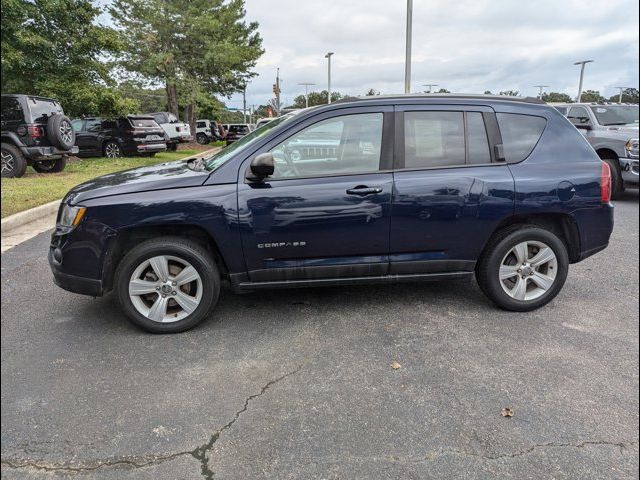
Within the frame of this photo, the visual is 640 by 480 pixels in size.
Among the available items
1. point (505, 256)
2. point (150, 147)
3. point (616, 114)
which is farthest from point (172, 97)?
point (505, 256)

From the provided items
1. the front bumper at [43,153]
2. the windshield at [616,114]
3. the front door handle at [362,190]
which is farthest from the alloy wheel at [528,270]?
the windshield at [616,114]

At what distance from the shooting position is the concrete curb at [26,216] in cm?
552

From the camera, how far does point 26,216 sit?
604 centimetres

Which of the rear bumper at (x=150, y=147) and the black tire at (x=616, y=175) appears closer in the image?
the rear bumper at (x=150, y=147)

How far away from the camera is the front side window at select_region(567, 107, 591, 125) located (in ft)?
→ 32.6

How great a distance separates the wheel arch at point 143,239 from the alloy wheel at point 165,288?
0.17m

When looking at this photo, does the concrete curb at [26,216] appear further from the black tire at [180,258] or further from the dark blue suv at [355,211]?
the black tire at [180,258]

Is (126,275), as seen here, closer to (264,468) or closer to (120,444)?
(120,444)

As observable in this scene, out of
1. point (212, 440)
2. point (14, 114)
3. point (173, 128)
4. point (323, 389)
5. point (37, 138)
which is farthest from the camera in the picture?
point (173, 128)

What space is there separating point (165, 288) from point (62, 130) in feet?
5.59

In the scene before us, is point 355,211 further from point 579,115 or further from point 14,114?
point 579,115

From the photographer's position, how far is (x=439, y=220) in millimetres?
3436

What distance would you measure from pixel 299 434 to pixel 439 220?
1928 millimetres

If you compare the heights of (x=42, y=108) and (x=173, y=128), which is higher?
(x=173, y=128)
